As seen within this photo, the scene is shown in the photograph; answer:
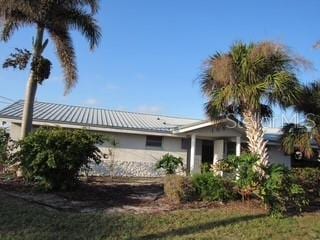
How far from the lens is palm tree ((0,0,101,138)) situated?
16.6m

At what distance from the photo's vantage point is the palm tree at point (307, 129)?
1700 cm

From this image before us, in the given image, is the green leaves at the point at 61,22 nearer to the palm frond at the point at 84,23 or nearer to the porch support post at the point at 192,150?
the palm frond at the point at 84,23

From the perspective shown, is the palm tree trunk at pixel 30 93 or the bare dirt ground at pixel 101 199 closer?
the bare dirt ground at pixel 101 199

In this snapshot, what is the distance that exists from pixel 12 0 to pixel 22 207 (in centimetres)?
812

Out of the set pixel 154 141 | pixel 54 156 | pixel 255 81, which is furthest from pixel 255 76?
pixel 154 141

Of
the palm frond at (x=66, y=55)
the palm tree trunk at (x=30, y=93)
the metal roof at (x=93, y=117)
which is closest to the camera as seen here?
the palm tree trunk at (x=30, y=93)

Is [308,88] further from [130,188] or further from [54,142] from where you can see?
[54,142]

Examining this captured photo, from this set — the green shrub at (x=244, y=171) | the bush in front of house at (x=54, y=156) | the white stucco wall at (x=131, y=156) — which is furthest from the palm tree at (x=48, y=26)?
the green shrub at (x=244, y=171)

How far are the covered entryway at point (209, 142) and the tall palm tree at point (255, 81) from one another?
5778mm

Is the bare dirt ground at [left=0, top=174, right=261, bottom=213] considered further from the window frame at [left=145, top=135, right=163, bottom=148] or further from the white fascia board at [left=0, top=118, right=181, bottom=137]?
the window frame at [left=145, top=135, right=163, bottom=148]

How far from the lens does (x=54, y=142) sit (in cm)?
1345

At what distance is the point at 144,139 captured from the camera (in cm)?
2309

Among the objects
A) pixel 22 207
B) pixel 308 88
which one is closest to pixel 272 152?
pixel 308 88

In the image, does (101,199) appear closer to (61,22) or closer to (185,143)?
(61,22)
